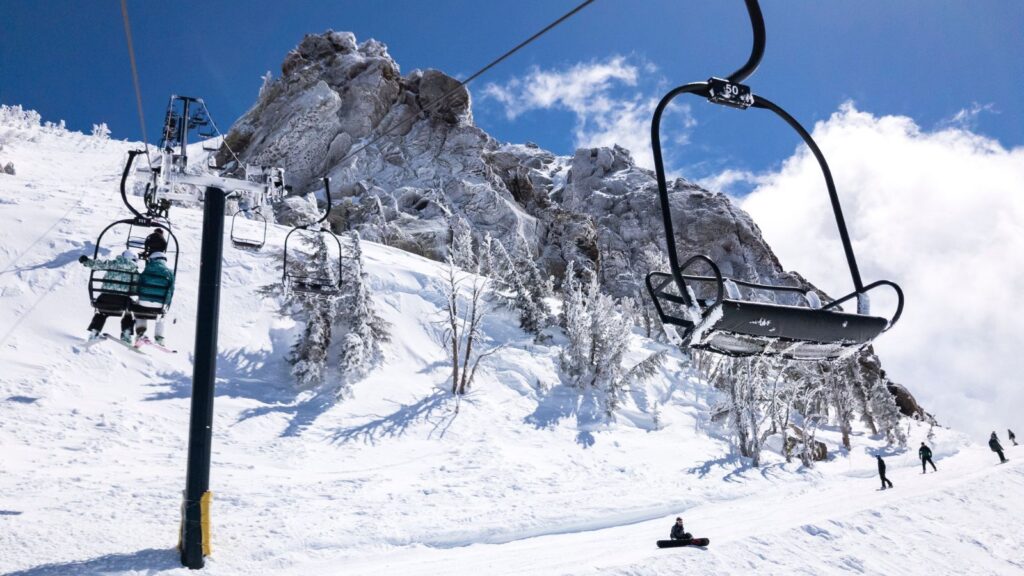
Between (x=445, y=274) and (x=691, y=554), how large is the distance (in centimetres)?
3146

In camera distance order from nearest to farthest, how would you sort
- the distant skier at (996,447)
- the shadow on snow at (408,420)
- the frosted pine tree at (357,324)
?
the shadow on snow at (408,420)
the frosted pine tree at (357,324)
the distant skier at (996,447)

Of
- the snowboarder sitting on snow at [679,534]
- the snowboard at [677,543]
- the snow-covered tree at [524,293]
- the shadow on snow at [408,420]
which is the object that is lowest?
the snowboard at [677,543]

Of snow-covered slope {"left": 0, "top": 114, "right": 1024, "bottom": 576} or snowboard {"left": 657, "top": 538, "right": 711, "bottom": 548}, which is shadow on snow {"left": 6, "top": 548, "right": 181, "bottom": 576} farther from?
snowboard {"left": 657, "top": 538, "right": 711, "bottom": 548}

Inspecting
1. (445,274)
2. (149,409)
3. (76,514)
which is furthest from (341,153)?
(76,514)

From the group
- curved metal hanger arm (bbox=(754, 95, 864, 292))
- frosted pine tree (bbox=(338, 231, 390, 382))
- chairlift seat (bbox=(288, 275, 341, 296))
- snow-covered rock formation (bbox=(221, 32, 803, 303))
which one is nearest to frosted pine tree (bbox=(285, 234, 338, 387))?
frosted pine tree (bbox=(338, 231, 390, 382))

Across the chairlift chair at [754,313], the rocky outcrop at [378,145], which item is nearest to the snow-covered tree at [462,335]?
the rocky outcrop at [378,145]

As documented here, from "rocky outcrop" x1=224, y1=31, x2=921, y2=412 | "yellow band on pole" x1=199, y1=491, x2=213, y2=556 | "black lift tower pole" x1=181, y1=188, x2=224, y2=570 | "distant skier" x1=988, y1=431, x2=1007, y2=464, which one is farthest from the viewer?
"rocky outcrop" x1=224, y1=31, x2=921, y2=412

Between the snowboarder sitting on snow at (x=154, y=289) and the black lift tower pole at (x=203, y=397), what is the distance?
2681 millimetres

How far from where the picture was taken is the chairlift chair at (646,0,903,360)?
3094 millimetres

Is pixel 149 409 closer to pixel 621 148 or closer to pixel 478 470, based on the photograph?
pixel 478 470

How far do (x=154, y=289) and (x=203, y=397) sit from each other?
151 inches

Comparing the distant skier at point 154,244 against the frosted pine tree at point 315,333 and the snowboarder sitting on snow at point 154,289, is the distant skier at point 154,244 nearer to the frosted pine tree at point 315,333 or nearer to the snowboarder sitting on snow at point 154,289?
the snowboarder sitting on snow at point 154,289

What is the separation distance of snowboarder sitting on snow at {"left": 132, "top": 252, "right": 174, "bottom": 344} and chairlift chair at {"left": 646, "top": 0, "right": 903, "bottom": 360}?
810 cm

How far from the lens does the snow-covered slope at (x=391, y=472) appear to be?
13.9m
